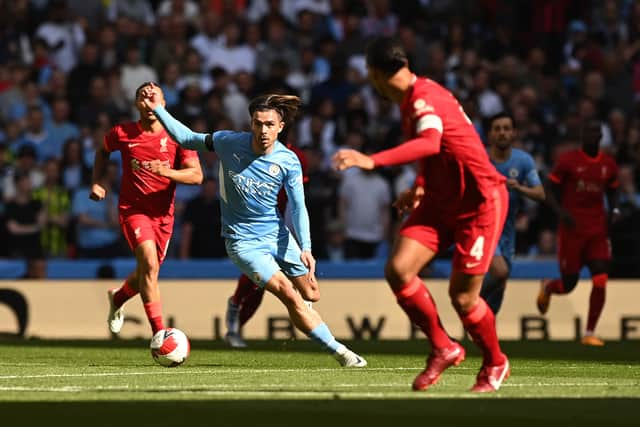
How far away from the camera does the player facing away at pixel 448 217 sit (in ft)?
31.8

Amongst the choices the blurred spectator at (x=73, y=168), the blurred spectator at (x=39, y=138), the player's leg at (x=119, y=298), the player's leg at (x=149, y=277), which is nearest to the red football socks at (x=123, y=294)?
the player's leg at (x=119, y=298)

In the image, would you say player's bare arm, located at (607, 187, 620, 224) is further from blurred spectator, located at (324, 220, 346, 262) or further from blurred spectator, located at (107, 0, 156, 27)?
blurred spectator, located at (107, 0, 156, 27)

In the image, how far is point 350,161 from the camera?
28.3ft

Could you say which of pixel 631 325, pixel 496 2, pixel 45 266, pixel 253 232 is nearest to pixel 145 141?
pixel 253 232

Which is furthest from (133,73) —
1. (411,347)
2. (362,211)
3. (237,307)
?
(411,347)

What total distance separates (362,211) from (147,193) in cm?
689

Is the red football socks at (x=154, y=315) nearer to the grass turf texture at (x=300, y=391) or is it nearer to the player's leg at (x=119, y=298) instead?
the grass turf texture at (x=300, y=391)

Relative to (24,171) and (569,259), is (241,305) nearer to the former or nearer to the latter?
(569,259)

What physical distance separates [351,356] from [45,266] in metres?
8.78

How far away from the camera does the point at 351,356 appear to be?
40.8ft

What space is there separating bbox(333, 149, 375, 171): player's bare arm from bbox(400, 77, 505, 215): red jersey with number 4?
0.84m

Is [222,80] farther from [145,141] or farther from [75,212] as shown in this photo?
[145,141]

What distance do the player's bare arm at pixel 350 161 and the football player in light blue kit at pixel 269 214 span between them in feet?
10.6

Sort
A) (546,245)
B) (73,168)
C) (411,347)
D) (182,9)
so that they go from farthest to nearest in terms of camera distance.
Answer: (182,9)
(73,168)
(546,245)
(411,347)
